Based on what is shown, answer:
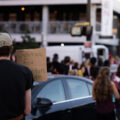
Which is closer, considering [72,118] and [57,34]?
[72,118]

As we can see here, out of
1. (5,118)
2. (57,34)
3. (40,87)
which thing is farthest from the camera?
(57,34)

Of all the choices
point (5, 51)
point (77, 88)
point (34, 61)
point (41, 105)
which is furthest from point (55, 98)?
point (5, 51)

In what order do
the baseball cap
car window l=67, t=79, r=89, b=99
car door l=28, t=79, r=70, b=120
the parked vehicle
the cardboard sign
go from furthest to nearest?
car window l=67, t=79, r=89, b=99, car door l=28, t=79, r=70, b=120, the parked vehicle, the cardboard sign, the baseball cap

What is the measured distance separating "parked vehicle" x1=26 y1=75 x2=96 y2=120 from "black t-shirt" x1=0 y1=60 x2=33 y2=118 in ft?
8.47

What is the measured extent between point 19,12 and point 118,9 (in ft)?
31.1

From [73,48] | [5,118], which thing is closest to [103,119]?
[5,118]

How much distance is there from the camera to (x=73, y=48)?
23500mm

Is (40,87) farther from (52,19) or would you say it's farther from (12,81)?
(52,19)

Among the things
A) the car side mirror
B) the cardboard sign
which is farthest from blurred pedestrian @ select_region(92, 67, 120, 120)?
the cardboard sign

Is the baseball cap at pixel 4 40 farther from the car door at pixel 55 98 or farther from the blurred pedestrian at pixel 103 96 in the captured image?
the blurred pedestrian at pixel 103 96

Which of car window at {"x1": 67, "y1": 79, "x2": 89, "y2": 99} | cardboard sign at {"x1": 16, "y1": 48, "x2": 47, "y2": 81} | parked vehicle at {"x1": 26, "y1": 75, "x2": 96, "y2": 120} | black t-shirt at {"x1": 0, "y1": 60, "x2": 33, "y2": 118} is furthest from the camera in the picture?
car window at {"x1": 67, "y1": 79, "x2": 89, "y2": 99}

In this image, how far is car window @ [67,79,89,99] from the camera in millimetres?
7240

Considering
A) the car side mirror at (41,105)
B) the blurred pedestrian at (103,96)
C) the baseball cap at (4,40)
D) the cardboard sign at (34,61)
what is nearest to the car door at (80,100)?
the blurred pedestrian at (103,96)

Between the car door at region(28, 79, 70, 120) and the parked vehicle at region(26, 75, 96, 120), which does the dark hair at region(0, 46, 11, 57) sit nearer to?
the parked vehicle at region(26, 75, 96, 120)
